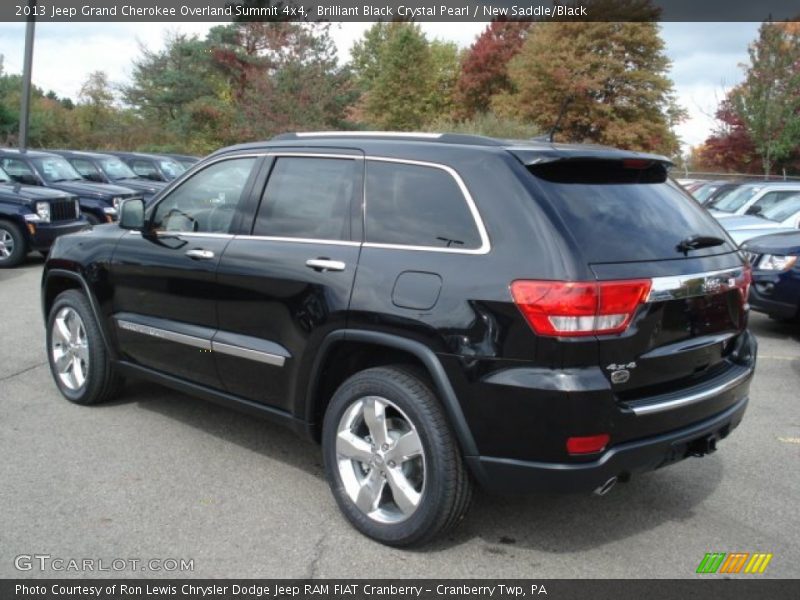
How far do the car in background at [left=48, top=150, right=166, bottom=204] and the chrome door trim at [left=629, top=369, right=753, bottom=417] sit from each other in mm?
14924

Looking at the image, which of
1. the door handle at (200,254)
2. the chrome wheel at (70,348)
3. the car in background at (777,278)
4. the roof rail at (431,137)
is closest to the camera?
the roof rail at (431,137)

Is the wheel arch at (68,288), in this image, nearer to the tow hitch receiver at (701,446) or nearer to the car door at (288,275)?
the car door at (288,275)

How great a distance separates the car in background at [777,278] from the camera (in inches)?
308

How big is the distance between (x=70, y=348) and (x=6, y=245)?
8.04 m

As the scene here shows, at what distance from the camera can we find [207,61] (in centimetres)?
4072

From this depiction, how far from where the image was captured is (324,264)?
3688 mm

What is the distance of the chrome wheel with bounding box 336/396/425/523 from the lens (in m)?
3.40

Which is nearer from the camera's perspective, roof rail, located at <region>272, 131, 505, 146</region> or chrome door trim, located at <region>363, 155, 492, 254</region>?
chrome door trim, located at <region>363, 155, 492, 254</region>

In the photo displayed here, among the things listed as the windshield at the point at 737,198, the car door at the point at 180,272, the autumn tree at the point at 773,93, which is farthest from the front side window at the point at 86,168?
the autumn tree at the point at 773,93

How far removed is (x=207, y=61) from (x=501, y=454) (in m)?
41.3

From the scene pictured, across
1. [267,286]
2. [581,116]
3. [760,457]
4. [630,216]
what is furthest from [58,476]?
[581,116]

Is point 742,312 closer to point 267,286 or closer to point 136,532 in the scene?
point 267,286

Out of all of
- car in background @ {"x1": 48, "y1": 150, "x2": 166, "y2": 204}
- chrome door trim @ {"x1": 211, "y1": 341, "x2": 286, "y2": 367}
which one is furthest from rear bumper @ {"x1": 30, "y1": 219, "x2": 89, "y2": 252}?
chrome door trim @ {"x1": 211, "y1": 341, "x2": 286, "y2": 367}

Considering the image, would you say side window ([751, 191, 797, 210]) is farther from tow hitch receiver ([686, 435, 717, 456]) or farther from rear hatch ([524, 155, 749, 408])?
tow hitch receiver ([686, 435, 717, 456])
